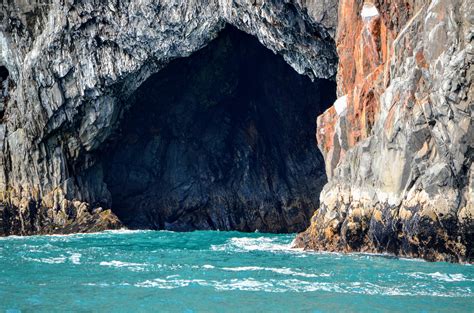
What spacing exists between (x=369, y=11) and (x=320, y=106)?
22.3 meters

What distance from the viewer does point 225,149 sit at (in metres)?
57.7

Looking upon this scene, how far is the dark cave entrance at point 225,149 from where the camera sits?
55094mm

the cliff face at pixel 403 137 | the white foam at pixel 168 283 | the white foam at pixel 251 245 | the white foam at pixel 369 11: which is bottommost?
the white foam at pixel 168 283

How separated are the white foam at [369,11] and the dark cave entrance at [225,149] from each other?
1989 centimetres

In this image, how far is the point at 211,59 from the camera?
5419 cm

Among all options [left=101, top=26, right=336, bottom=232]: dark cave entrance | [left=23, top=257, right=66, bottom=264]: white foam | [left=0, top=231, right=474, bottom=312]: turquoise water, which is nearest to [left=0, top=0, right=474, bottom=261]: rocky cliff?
[left=101, top=26, right=336, bottom=232]: dark cave entrance

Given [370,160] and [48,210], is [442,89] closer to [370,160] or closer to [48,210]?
[370,160]

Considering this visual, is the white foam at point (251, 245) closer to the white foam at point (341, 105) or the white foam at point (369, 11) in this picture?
the white foam at point (341, 105)

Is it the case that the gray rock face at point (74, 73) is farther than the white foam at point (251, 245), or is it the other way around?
the gray rock face at point (74, 73)

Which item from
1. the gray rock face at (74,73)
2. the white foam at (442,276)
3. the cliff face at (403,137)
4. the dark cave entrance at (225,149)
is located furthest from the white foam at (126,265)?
the dark cave entrance at (225,149)

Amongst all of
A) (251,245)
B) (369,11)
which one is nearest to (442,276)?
(369,11)

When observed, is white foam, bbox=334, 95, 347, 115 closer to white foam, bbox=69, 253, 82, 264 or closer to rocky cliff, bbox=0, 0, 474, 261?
rocky cliff, bbox=0, 0, 474, 261

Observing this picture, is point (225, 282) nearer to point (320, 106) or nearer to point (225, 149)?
point (225, 149)

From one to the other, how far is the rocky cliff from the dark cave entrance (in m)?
0.77
